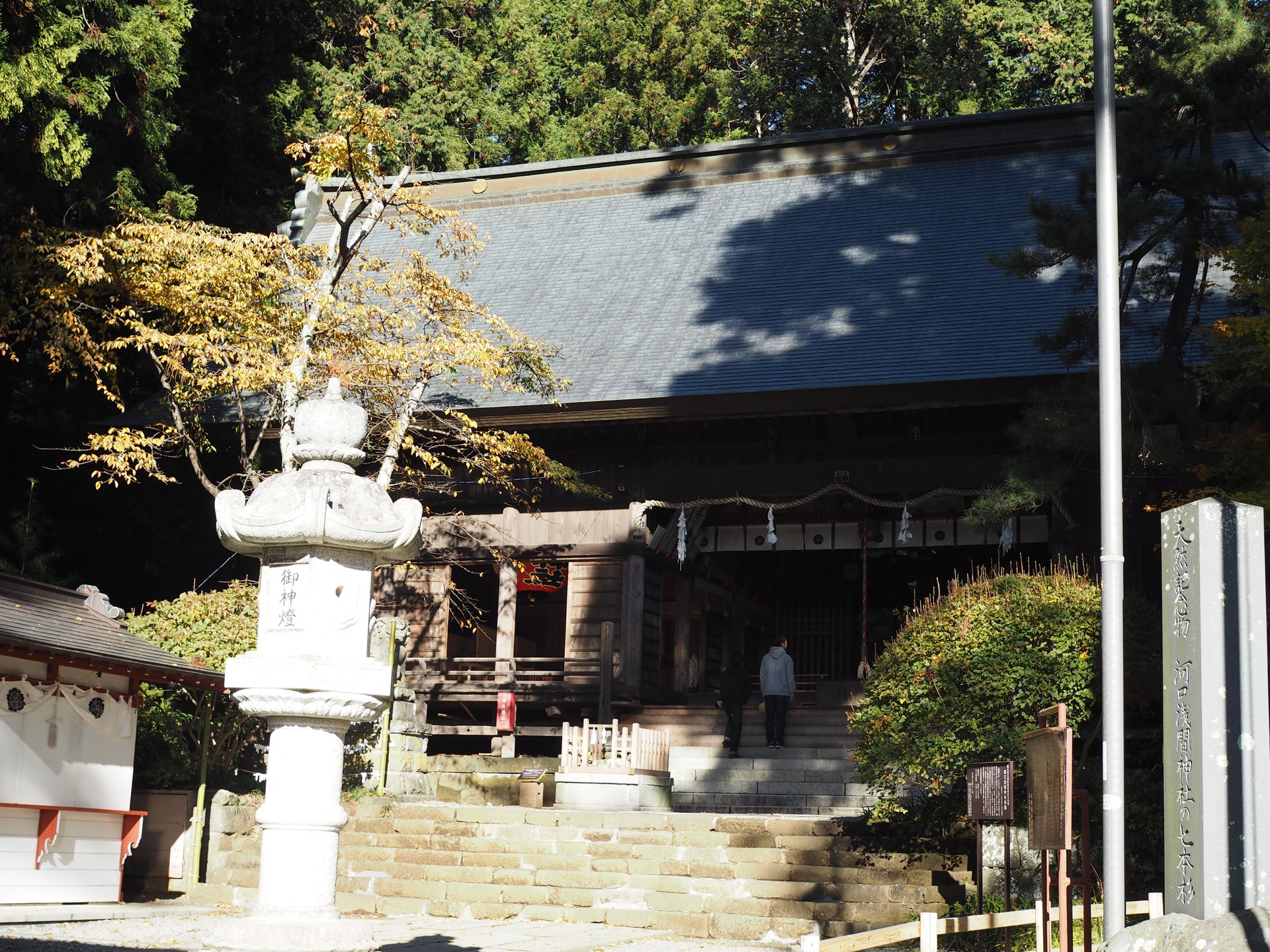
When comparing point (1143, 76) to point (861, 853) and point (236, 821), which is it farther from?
point (236, 821)

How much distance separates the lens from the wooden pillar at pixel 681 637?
20.4 m

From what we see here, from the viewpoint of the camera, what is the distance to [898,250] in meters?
21.0

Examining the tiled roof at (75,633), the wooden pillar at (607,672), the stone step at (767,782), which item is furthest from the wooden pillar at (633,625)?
the tiled roof at (75,633)

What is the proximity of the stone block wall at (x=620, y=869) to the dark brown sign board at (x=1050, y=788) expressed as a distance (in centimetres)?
387

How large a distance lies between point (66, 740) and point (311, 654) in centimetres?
770

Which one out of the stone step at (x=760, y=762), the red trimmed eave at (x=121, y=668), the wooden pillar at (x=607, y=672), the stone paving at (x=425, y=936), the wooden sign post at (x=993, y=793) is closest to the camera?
the wooden sign post at (x=993, y=793)

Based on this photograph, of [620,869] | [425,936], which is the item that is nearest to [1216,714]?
[425,936]

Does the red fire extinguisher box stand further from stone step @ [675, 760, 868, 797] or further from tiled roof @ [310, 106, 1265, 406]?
tiled roof @ [310, 106, 1265, 406]

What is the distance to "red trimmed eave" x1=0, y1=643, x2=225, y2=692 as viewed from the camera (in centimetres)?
1202

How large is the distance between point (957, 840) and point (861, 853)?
0.88 metres

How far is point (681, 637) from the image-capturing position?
20.4 metres

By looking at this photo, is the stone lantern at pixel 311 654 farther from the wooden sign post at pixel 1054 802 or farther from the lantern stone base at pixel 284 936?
the wooden sign post at pixel 1054 802

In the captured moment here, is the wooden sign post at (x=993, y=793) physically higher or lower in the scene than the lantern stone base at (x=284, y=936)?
higher

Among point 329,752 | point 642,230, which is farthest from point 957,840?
point 642,230
